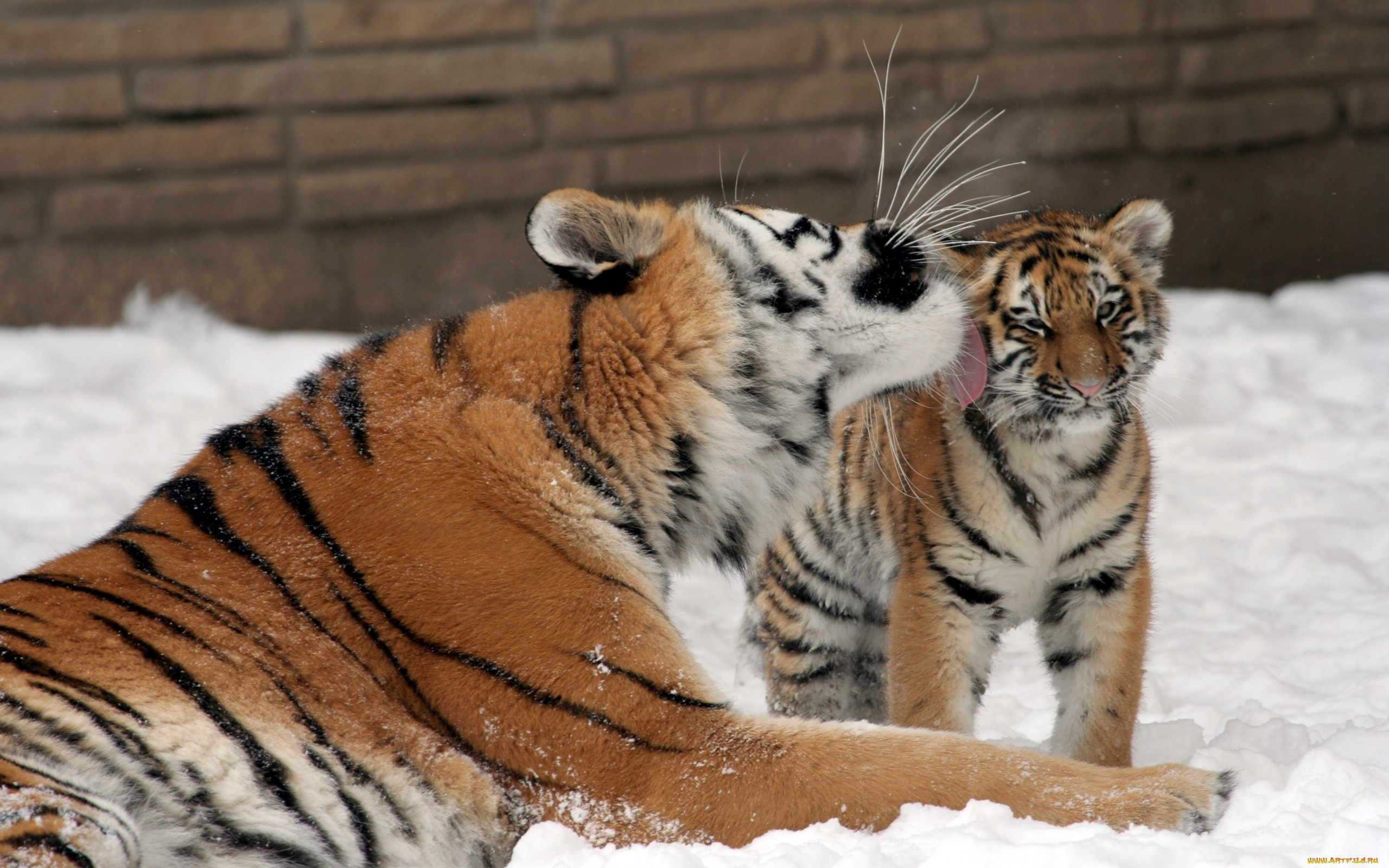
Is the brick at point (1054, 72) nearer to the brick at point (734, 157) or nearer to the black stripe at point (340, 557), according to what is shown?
the brick at point (734, 157)

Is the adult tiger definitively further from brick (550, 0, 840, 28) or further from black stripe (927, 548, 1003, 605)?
brick (550, 0, 840, 28)

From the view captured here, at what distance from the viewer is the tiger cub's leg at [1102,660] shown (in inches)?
76.0

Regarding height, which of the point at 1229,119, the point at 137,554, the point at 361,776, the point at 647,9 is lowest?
the point at 361,776

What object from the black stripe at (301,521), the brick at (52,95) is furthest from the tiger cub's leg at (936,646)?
the brick at (52,95)

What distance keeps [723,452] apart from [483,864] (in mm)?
593

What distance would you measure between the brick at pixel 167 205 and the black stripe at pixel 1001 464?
8.73 ft

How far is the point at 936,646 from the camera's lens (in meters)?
1.95

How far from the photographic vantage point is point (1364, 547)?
2.89m

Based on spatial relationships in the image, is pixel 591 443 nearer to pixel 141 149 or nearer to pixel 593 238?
pixel 593 238

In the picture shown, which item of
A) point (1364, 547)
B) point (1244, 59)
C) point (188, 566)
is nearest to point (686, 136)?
point (1244, 59)

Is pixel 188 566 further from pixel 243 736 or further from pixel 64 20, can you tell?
pixel 64 20

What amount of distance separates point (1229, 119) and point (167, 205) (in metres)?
3.33

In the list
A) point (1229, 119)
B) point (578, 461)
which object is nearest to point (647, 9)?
point (1229, 119)

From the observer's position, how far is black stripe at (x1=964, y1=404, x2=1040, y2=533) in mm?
1954
